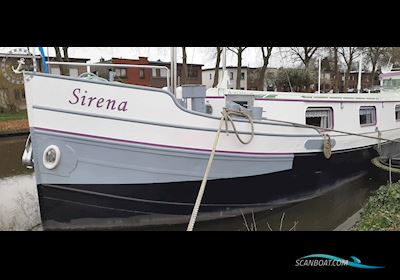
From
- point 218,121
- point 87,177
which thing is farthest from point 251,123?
point 87,177

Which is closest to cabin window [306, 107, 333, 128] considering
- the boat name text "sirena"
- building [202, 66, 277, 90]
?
the boat name text "sirena"

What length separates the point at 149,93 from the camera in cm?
476

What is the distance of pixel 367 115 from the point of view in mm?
7938

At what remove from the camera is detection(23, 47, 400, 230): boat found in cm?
460

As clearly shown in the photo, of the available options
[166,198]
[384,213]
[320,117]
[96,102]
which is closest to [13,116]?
[96,102]

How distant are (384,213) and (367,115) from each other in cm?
417

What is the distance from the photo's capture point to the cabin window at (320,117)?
6.51 metres

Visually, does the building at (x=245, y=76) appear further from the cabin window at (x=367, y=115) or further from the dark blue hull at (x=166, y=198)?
the dark blue hull at (x=166, y=198)

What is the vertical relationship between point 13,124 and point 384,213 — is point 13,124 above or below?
above

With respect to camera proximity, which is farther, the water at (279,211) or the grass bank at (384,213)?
the water at (279,211)

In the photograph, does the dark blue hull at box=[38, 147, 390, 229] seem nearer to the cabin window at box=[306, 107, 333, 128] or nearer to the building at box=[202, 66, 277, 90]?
the cabin window at box=[306, 107, 333, 128]

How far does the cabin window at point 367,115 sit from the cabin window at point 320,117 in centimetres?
134
